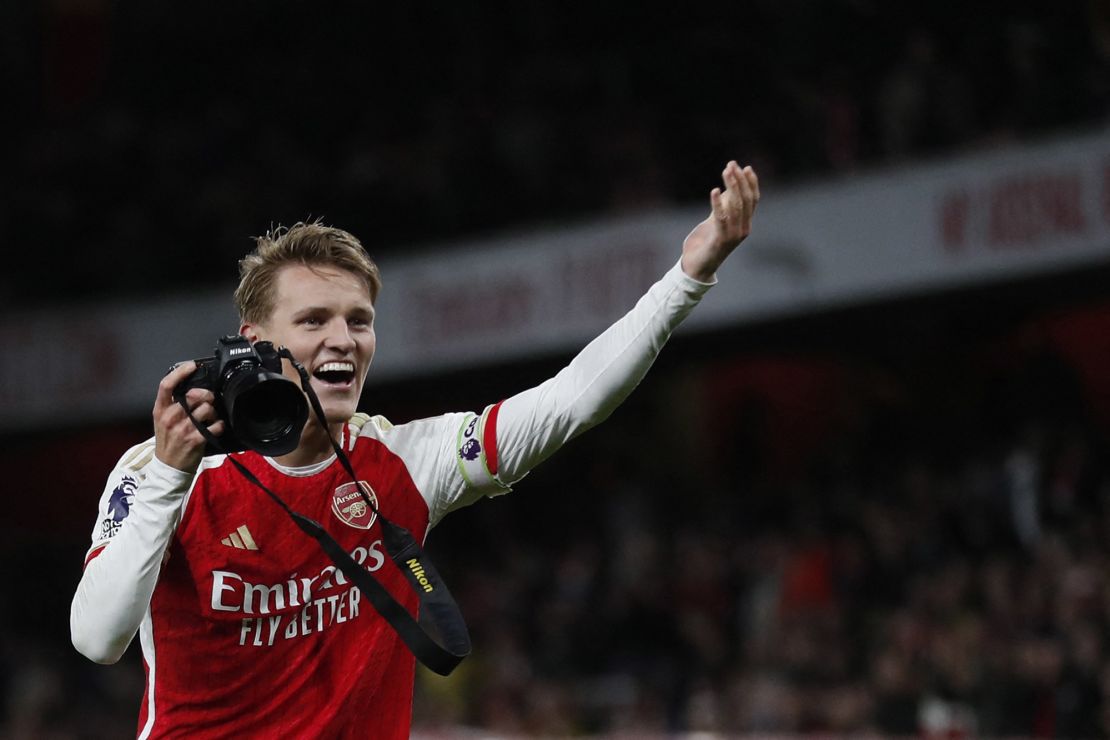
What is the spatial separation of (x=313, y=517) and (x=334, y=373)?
Answer: 0.95 feet

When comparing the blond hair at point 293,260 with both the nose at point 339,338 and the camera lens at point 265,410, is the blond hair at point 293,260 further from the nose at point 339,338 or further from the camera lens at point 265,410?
the camera lens at point 265,410

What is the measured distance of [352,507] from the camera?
349 cm

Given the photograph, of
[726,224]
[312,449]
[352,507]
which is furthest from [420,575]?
[726,224]

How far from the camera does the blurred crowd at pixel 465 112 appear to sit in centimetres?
1024

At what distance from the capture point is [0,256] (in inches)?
579

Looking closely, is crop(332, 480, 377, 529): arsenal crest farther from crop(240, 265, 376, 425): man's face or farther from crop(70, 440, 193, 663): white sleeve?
crop(70, 440, 193, 663): white sleeve

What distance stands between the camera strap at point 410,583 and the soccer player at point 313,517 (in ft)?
0.31

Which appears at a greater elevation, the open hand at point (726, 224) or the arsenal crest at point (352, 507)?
the open hand at point (726, 224)

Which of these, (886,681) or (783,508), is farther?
(783,508)

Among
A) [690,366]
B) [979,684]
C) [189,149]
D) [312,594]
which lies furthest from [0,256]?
[312,594]

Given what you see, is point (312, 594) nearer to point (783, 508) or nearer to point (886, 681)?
point (886, 681)

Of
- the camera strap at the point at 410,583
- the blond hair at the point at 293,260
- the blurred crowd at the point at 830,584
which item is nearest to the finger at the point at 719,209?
the blond hair at the point at 293,260

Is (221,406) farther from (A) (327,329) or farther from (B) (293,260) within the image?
(B) (293,260)

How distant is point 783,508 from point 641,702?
1.76 metres
